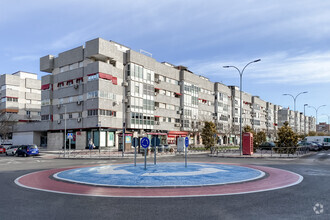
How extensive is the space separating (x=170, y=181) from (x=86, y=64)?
43.4 meters

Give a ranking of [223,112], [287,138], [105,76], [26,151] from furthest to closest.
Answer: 1. [223,112]
2. [105,76]
3. [26,151]
4. [287,138]

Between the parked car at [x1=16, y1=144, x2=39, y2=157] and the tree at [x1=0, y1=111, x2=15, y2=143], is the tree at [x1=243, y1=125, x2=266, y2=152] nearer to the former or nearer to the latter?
the parked car at [x1=16, y1=144, x2=39, y2=157]

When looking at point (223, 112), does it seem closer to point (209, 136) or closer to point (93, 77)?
point (209, 136)

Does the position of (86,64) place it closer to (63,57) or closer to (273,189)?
(63,57)

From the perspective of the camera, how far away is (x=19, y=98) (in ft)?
242

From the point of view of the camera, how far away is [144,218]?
688 centimetres

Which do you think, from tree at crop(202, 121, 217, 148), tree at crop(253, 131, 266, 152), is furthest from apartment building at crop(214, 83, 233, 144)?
tree at crop(202, 121, 217, 148)

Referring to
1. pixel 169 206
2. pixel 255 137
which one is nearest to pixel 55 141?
pixel 255 137

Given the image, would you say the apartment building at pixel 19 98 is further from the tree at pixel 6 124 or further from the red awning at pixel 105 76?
the red awning at pixel 105 76

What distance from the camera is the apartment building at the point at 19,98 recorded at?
7125 cm

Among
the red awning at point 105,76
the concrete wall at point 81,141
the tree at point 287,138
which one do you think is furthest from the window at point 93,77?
the tree at point 287,138


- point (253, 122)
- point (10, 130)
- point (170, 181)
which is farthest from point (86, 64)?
point (253, 122)

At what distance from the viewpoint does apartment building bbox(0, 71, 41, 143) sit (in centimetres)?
7125

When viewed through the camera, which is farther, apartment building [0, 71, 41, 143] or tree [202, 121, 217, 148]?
apartment building [0, 71, 41, 143]
